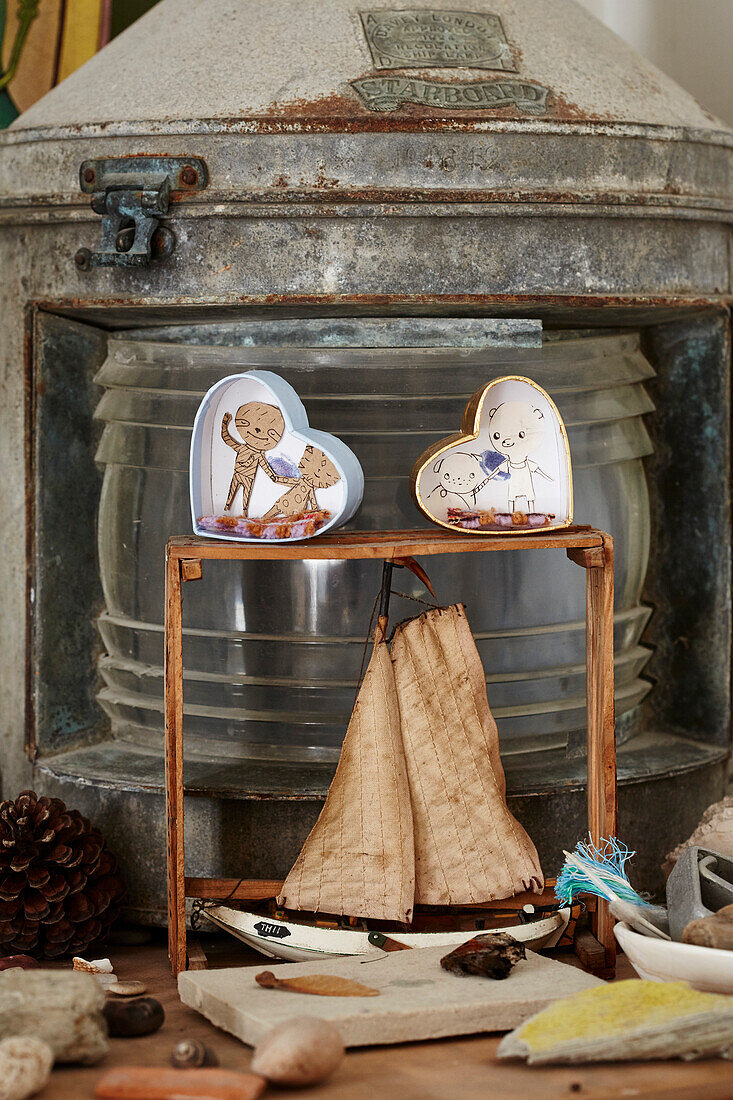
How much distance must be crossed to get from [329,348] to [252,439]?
173 millimetres

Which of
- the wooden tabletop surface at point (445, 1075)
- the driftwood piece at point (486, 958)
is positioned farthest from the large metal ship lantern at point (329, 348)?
the wooden tabletop surface at point (445, 1075)

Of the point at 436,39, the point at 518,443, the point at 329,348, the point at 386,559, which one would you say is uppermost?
the point at 436,39

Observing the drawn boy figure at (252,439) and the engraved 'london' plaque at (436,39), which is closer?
the drawn boy figure at (252,439)

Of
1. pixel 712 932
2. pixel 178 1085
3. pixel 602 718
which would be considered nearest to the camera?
pixel 178 1085

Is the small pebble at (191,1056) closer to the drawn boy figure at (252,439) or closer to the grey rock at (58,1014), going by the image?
the grey rock at (58,1014)

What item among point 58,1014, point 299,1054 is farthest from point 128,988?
point 299,1054

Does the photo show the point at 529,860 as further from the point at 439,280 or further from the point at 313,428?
the point at 439,280

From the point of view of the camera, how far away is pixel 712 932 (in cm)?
116

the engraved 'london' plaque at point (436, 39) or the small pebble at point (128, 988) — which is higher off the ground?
the engraved 'london' plaque at point (436, 39)

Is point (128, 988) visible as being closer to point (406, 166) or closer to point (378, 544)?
point (378, 544)

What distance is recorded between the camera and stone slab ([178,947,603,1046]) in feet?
3.76

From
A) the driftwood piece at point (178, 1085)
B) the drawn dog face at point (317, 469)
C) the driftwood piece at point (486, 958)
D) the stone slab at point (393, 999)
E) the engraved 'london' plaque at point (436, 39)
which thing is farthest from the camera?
the engraved 'london' plaque at point (436, 39)

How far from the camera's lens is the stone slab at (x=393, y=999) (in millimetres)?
1145

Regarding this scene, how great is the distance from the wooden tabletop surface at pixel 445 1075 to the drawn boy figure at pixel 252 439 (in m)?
0.56
